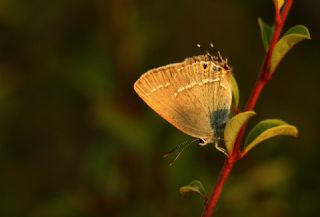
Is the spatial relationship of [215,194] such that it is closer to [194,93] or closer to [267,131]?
[267,131]

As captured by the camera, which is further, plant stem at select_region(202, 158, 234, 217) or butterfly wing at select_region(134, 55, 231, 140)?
butterfly wing at select_region(134, 55, 231, 140)

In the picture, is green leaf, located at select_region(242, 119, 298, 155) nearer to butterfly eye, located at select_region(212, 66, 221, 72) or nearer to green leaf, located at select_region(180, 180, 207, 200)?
green leaf, located at select_region(180, 180, 207, 200)

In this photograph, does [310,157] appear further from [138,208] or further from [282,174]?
[138,208]

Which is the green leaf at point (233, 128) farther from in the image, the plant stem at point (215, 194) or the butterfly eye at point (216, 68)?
the butterfly eye at point (216, 68)

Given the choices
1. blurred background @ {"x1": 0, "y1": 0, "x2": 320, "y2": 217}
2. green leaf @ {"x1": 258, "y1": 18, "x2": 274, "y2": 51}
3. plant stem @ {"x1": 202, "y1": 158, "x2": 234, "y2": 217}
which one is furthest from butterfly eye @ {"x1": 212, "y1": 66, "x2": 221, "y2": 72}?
blurred background @ {"x1": 0, "y1": 0, "x2": 320, "y2": 217}

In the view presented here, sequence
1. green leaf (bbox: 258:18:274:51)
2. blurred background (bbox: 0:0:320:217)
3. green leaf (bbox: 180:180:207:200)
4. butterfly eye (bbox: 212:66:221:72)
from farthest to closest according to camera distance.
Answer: blurred background (bbox: 0:0:320:217)
butterfly eye (bbox: 212:66:221:72)
green leaf (bbox: 258:18:274:51)
green leaf (bbox: 180:180:207:200)

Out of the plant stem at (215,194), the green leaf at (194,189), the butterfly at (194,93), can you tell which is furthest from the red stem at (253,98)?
the butterfly at (194,93)
